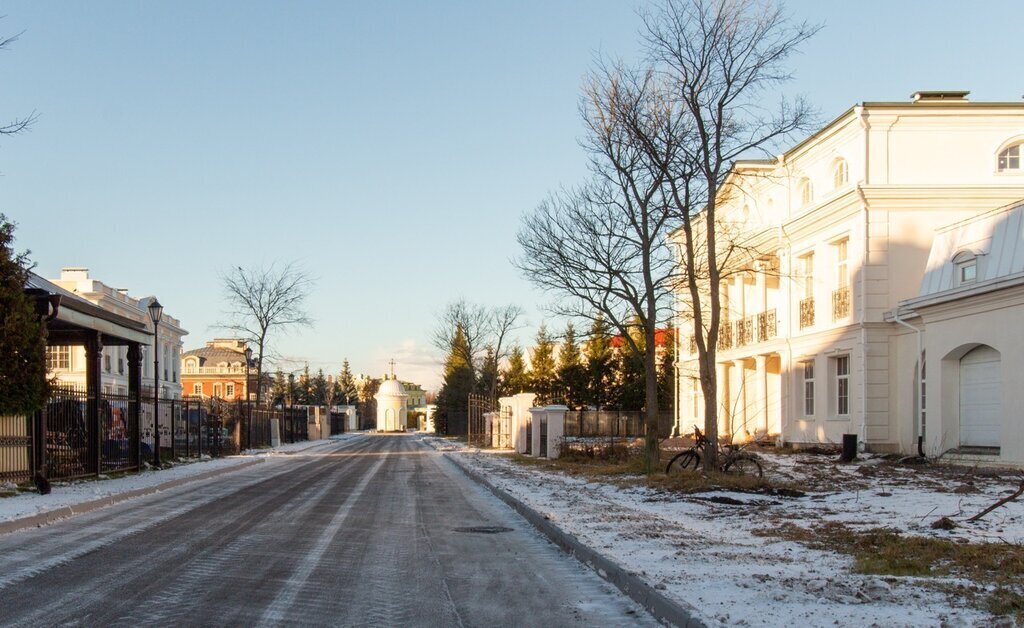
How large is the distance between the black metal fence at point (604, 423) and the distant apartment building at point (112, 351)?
86.7 ft

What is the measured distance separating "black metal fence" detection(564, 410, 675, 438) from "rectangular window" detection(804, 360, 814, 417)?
5682mm

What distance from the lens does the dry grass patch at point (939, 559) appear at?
6.60 meters

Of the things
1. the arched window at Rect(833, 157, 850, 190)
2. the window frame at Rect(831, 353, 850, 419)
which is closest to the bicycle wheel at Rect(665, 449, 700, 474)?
the window frame at Rect(831, 353, 850, 419)

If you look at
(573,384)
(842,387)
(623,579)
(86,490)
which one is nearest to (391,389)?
(573,384)

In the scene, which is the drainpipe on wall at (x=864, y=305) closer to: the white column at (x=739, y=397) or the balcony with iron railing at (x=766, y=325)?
the balcony with iron railing at (x=766, y=325)

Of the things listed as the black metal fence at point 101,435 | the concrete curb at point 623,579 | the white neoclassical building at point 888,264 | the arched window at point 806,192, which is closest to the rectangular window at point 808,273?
the white neoclassical building at point 888,264

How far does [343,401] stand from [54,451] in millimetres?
120307

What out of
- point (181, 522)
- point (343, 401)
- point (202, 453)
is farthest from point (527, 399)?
point (343, 401)

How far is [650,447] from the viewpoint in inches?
762

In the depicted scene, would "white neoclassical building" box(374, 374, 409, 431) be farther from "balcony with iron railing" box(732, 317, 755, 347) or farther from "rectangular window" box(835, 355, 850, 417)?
"rectangular window" box(835, 355, 850, 417)

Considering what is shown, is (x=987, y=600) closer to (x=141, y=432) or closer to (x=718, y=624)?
(x=718, y=624)

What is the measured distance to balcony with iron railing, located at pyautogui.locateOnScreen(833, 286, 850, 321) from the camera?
26.2 m

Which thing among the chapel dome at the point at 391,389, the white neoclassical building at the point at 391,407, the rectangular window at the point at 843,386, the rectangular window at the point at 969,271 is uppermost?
the rectangular window at the point at 969,271

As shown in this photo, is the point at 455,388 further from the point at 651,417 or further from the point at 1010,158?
the point at 651,417
